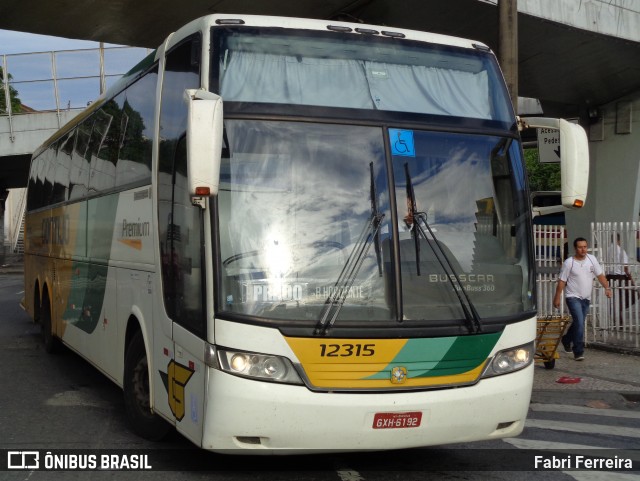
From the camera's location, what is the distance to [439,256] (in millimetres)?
Result: 6223

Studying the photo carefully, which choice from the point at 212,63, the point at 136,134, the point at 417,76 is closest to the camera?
the point at 212,63

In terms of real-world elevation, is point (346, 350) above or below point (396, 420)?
above

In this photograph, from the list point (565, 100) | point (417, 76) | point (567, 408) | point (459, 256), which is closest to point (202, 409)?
point (459, 256)

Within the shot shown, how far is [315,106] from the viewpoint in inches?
249

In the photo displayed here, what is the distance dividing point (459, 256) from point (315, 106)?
4.76 ft

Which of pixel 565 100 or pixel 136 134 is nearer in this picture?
pixel 136 134

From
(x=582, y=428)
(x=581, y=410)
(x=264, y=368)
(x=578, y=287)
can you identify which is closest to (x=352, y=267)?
(x=264, y=368)

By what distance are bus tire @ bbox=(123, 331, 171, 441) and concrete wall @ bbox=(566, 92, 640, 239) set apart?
54.6 ft

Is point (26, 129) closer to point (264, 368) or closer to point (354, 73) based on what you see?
point (354, 73)

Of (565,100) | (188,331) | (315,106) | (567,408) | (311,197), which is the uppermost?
(565,100)

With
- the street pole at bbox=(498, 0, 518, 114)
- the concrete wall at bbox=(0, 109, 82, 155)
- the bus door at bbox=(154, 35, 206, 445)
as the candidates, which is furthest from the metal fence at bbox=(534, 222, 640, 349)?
the concrete wall at bbox=(0, 109, 82, 155)

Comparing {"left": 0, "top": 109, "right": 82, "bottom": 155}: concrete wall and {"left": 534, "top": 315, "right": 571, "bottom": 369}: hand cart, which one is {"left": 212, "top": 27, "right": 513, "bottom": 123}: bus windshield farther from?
{"left": 0, "top": 109, "right": 82, "bottom": 155}: concrete wall

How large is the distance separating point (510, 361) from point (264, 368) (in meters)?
1.79

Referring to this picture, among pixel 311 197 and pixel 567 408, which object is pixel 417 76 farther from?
pixel 567 408
